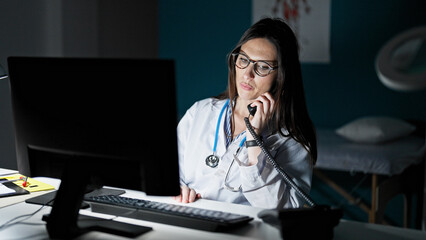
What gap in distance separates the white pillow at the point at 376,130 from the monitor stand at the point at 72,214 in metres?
2.13

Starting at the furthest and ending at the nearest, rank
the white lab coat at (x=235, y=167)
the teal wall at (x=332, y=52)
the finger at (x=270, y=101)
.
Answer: the teal wall at (x=332, y=52), the finger at (x=270, y=101), the white lab coat at (x=235, y=167)

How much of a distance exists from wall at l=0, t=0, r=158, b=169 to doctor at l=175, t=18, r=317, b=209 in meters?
1.33

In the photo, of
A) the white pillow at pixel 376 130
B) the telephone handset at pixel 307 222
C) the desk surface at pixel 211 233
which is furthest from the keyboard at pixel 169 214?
the white pillow at pixel 376 130

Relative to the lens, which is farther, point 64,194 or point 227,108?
point 227,108

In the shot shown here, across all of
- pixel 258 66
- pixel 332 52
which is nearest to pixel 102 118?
pixel 258 66

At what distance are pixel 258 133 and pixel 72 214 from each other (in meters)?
0.77

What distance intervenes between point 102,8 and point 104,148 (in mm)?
2649

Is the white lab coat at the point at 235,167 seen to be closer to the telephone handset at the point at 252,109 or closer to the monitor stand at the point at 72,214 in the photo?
the telephone handset at the point at 252,109

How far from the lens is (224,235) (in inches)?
50.7

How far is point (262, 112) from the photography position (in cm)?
182

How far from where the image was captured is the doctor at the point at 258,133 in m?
1.76

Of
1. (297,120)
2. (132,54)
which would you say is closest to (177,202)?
(297,120)

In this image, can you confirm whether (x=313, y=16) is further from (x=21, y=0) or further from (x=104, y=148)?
(x=104, y=148)

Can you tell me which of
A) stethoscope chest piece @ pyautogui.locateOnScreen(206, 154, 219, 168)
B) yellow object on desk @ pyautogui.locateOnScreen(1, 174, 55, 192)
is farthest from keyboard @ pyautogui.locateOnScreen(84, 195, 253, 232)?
stethoscope chest piece @ pyautogui.locateOnScreen(206, 154, 219, 168)
